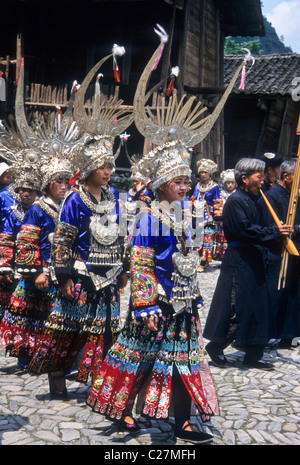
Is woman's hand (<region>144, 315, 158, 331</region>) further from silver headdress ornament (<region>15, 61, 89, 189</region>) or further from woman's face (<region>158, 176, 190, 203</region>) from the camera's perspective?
silver headdress ornament (<region>15, 61, 89, 189</region>)

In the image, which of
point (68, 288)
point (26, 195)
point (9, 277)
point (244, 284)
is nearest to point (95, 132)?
point (68, 288)

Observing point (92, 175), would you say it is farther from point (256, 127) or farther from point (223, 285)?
point (256, 127)

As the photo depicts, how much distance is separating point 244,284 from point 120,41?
11456mm

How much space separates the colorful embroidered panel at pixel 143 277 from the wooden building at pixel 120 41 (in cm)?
1004

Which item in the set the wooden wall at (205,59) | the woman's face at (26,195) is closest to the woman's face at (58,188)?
the woman's face at (26,195)

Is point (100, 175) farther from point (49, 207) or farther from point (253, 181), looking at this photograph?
point (253, 181)

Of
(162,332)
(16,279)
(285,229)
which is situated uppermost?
(285,229)

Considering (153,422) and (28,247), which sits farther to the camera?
(28,247)

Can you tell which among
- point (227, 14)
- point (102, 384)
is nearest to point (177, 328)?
point (102, 384)

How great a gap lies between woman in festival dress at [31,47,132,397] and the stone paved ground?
11.7 inches

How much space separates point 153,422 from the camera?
149 inches

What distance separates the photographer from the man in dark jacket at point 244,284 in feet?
16.4

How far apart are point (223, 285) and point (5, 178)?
290 centimetres

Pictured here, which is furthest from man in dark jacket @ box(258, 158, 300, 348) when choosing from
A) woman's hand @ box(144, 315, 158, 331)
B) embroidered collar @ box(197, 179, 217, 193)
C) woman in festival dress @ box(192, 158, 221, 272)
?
embroidered collar @ box(197, 179, 217, 193)
